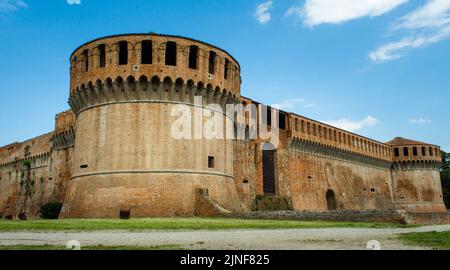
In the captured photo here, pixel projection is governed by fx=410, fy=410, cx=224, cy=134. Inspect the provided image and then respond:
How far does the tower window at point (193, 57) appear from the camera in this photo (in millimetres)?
22966

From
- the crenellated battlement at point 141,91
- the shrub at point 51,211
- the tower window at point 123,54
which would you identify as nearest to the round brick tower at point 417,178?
the crenellated battlement at point 141,91

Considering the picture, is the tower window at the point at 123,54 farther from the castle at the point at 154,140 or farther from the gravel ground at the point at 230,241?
the gravel ground at the point at 230,241

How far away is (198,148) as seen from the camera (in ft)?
74.7

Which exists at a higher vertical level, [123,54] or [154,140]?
[123,54]

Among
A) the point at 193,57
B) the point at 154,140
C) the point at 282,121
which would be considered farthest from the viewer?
the point at 282,121

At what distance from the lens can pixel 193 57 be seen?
2366 centimetres

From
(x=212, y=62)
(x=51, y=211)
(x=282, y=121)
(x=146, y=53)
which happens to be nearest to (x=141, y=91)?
(x=146, y=53)

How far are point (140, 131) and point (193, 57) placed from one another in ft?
17.8

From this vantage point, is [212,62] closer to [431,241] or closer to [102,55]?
[102,55]

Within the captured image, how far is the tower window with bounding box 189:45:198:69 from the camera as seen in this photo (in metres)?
23.0
